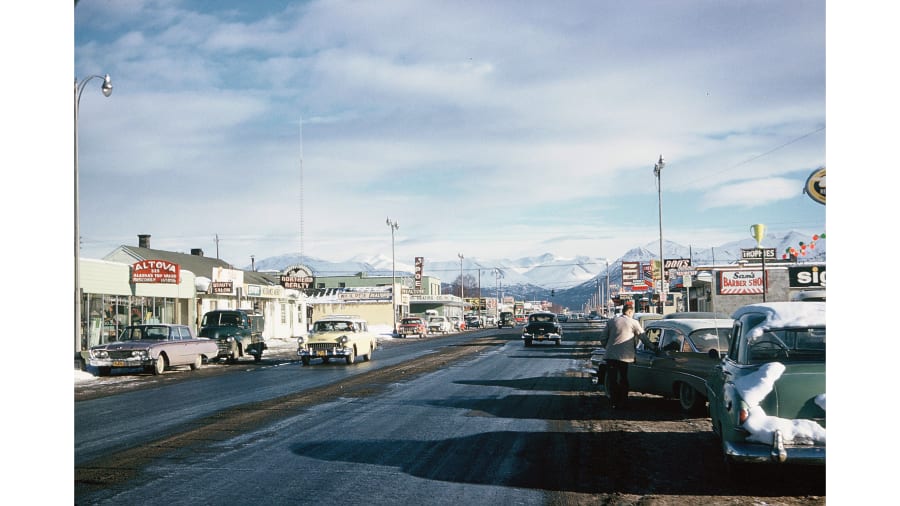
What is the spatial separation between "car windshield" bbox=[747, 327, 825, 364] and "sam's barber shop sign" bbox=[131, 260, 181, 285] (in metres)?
34.6

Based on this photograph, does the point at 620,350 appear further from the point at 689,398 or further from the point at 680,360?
the point at 689,398

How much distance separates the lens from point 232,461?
940cm

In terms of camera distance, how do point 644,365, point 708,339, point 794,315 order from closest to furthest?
point 794,315, point 708,339, point 644,365

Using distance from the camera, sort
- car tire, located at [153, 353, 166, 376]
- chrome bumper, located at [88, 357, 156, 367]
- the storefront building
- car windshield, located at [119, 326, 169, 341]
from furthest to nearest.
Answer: the storefront building < car windshield, located at [119, 326, 169, 341] < car tire, located at [153, 353, 166, 376] < chrome bumper, located at [88, 357, 156, 367]

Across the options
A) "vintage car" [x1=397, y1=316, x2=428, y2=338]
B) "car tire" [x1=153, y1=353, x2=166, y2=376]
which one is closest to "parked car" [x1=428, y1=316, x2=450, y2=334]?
"vintage car" [x1=397, y1=316, x2=428, y2=338]

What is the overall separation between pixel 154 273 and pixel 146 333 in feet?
45.7

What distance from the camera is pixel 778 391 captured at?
7.50 metres

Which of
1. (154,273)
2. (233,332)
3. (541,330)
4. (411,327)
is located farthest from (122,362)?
(411,327)

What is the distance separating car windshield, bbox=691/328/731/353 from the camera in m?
13.5

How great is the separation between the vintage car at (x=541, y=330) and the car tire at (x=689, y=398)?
28.8 m

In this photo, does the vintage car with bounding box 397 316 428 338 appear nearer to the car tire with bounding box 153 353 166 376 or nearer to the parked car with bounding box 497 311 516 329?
the parked car with bounding box 497 311 516 329

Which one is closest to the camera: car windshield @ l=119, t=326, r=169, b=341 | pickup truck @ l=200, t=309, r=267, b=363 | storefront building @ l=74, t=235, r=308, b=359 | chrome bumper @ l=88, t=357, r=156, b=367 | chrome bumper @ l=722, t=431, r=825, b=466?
chrome bumper @ l=722, t=431, r=825, b=466
